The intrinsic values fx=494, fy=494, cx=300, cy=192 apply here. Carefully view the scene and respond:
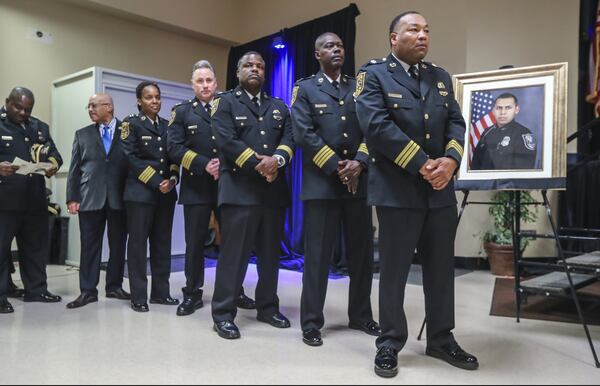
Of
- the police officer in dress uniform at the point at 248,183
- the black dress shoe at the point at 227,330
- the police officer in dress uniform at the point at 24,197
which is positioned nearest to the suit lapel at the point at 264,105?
the police officer in dress uniform at the point at 248,183

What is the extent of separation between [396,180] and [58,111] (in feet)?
17.0

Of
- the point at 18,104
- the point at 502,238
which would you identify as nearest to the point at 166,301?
the point at 18,104

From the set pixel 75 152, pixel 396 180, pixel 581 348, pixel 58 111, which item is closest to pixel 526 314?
pixel 581 348

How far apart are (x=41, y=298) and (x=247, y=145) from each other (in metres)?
2.06

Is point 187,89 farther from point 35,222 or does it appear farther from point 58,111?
point 35,222

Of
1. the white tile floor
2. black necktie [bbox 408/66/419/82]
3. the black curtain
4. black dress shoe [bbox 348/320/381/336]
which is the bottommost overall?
the white tile floor

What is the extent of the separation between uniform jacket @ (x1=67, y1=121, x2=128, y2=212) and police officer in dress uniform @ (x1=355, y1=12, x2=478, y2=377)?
7.12ft

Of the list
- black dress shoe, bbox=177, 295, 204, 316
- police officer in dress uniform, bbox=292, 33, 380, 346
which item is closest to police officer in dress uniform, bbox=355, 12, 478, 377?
police officer in dress uniform, bbox=292, 33, 380, 346

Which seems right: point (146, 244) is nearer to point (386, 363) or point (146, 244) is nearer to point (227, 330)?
point (227, 330)

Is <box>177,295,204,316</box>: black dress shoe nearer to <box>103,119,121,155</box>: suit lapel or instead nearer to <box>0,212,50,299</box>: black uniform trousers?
<box>0,212,50,299</box>: black uniform trousers

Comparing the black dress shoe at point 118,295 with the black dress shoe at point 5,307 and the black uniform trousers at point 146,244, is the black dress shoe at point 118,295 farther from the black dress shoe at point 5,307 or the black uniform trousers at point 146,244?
the black dress shoe at point 5,307

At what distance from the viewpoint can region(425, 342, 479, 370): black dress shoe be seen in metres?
2.20

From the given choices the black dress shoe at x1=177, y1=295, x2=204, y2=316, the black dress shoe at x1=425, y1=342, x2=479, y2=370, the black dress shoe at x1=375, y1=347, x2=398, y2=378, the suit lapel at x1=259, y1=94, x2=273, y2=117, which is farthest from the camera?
the black dress shoe at x1=177, y1=295, x2=204, y2=316

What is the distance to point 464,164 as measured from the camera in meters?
3.37
